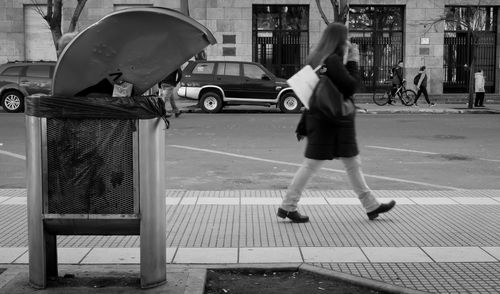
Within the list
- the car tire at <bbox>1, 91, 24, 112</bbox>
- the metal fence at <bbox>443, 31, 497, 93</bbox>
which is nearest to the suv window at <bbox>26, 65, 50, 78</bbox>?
the car tire at <bbox>1, 91, 24, 112</bbox>

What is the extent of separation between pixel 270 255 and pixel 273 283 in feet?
2.17

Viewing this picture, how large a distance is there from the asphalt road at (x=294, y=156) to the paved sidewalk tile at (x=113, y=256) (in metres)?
3.39

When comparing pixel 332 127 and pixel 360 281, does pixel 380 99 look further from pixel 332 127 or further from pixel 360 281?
pixel 360 281

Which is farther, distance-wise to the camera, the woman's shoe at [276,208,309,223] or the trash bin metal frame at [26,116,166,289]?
the woman's shoe at [276,208,309,223]

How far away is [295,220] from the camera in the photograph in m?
6.42

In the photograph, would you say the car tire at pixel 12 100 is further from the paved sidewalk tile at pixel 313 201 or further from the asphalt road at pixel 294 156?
the paved sidewalk tile at pixel 313 201

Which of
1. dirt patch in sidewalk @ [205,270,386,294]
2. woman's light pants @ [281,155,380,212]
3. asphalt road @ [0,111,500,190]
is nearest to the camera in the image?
dirt patch in sidewalk @ [205,270,386,294]

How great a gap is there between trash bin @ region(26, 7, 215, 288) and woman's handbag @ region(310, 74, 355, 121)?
6.75 feet

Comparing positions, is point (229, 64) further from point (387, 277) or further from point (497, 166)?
Answer: point (387, 277)

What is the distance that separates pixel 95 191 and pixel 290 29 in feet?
84.5

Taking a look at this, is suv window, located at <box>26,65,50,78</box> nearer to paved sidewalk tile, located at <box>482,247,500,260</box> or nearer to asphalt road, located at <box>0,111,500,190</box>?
asphalt road, located at <box>0,111,500,190</box>

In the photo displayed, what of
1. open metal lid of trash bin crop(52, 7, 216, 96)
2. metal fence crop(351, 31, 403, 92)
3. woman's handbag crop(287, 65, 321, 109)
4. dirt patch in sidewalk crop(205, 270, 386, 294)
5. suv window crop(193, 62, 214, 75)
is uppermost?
metal fence crop(351, 31, 403, 92)

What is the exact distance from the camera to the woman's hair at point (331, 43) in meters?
6.08

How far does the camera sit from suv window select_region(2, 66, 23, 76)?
22078 millimetres
